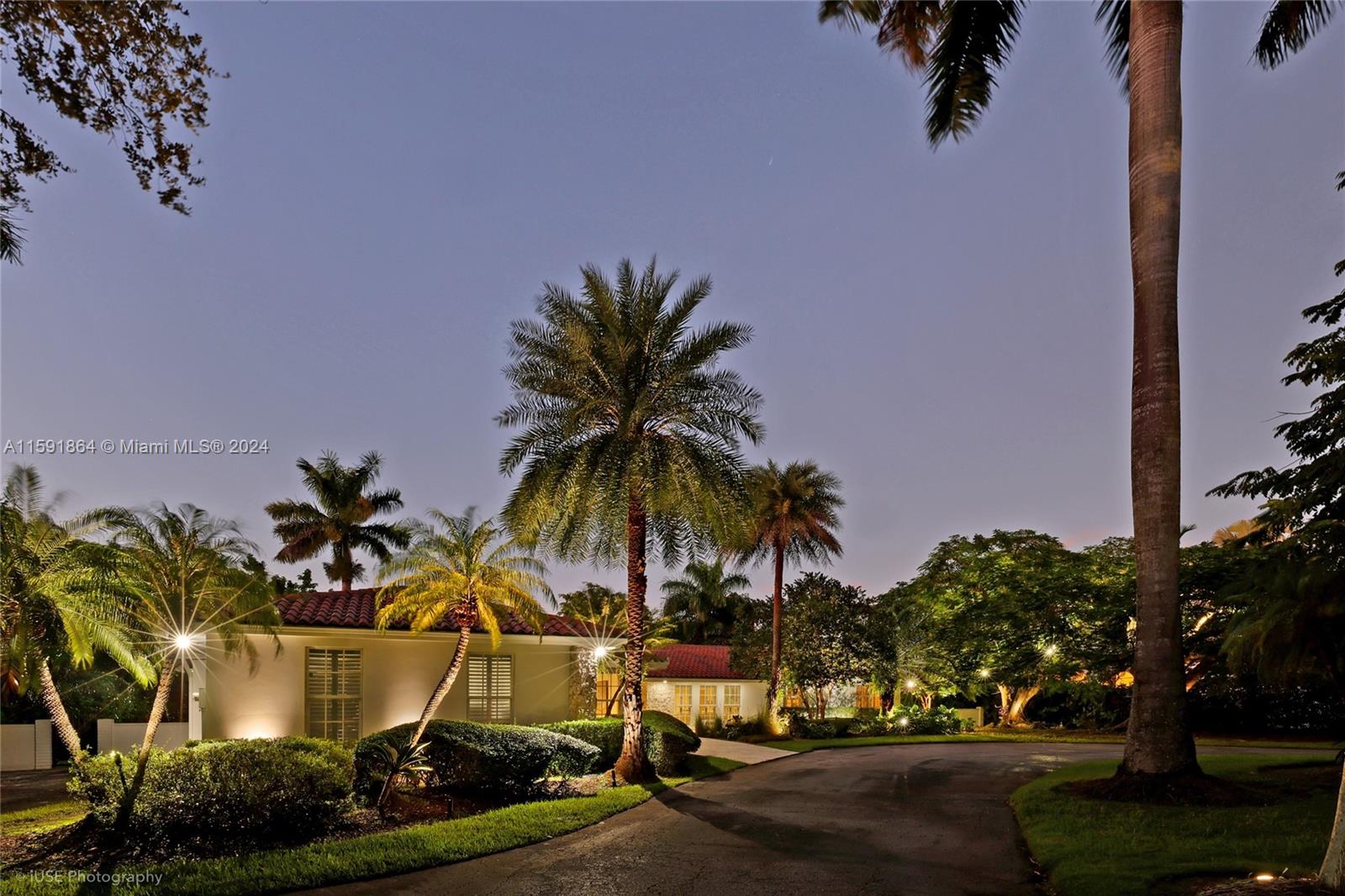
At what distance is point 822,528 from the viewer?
38250mm

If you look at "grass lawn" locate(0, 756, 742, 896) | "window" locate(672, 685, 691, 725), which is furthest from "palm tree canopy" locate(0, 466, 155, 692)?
"window" locate(672, 685, 691, 725)

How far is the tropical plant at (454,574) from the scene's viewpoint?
20156mm

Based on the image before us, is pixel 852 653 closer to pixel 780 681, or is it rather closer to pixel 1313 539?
pixel 780 681

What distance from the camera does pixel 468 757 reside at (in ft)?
49.7

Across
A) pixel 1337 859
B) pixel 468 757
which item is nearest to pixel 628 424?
pixel 468 757

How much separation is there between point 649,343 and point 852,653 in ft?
74.6

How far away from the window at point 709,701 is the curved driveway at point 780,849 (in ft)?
70.9

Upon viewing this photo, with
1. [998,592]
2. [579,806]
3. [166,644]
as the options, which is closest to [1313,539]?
[579,806]

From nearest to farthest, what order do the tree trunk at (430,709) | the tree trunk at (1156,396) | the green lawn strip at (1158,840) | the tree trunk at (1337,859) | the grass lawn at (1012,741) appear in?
the tree trunk at (1337,859)
the green lawn strip at (1158,840)
the tree trunk at (430,709)
the tree trunk at (1156,396)
the grass lawn at (1012,741)

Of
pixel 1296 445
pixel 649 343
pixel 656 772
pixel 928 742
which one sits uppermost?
pixel 649 343

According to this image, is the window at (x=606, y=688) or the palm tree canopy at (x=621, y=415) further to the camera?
the window at (x=606, y=688)

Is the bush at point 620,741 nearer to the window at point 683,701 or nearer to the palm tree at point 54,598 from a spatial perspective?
the palm tree at point 54,598

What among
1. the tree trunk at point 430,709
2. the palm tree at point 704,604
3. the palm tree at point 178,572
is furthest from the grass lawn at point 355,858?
the palm tree at point 704,604

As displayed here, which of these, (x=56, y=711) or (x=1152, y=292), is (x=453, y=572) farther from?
(x=1152, y=292)
